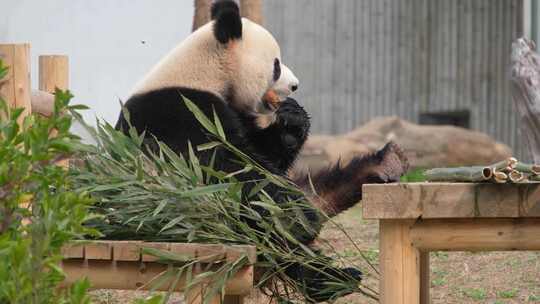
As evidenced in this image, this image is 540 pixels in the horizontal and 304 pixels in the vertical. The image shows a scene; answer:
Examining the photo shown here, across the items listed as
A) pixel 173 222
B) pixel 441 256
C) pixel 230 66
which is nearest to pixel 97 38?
pixel 441 256

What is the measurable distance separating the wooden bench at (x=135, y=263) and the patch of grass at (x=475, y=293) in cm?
200

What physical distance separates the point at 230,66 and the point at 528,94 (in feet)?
11.6

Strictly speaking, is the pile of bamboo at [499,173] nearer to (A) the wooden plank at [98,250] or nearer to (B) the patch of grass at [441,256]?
(A) the wooden plank at [98,250]

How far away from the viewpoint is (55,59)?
486 cm

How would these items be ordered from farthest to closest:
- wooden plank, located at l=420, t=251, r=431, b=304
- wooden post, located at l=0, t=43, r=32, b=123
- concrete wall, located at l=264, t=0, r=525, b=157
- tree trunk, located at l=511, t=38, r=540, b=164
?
concrete wall, located at l=264, t=0, r=525, b=157, tree trunk, located at l=511, t=38, r=540, b=164, wooden post, located at l=0, t=43, r=32, b=123, wooden plank, located at l=420, t=251, r=431, b=304

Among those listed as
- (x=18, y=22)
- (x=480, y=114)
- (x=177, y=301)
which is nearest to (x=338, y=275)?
(x=177, y=301)

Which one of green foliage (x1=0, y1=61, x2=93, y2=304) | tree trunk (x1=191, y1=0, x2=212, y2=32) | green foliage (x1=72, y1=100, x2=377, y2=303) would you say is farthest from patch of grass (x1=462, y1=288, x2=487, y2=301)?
green foliage (x1=0, y1=61, x2=93, y2=304)

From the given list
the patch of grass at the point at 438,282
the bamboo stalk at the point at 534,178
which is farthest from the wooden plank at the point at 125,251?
the patch of grass at the point at 438,282

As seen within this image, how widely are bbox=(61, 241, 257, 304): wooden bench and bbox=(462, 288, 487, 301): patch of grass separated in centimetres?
200

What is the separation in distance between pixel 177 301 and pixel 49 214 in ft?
9.09

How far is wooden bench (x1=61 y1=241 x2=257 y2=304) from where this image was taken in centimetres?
298

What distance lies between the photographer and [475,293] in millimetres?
4824

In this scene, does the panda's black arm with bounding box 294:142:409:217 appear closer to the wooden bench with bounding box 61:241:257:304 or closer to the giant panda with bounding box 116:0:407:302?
the giant panda with bounding box 116:0:407:302

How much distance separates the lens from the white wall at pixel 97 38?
24.5 ft
